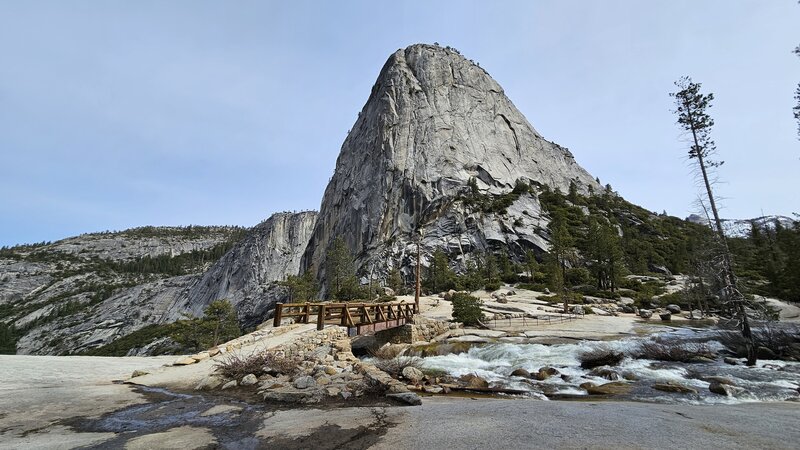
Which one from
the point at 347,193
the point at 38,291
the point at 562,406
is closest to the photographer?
the point at 562,406

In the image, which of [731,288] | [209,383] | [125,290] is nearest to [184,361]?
[209,383]

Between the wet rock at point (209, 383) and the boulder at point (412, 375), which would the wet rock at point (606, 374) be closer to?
the boulder at point (412, 375)

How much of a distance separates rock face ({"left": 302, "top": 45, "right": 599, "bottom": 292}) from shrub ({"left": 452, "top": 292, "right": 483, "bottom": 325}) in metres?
36.6

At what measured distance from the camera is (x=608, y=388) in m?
11.8

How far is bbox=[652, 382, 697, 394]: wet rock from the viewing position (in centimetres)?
1129

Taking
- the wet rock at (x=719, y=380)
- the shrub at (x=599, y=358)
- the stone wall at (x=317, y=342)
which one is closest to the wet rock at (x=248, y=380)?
the stone wall at (x=317, y=342)

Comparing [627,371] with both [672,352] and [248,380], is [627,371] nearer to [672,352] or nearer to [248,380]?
[672,352]

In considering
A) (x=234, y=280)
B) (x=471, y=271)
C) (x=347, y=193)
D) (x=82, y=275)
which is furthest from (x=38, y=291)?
(x=471, y=271)

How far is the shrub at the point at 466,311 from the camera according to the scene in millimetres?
28641

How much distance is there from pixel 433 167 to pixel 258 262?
2716 inches

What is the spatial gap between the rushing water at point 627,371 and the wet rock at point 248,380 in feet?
26.0

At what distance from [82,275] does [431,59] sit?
17739cm

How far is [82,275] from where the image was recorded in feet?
527

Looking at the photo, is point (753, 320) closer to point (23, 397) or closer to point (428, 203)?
point (23, 397)
